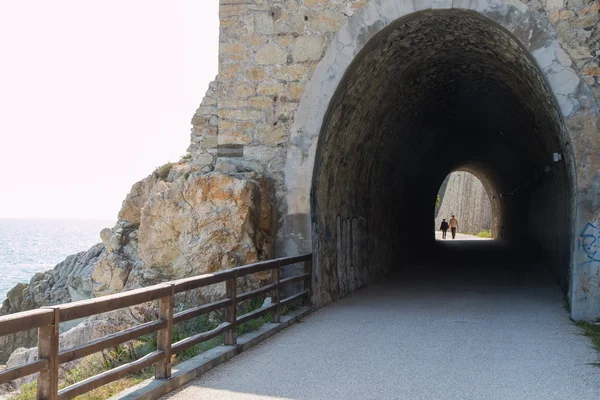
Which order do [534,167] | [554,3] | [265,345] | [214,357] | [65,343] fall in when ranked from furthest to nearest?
[534,167] → [554,3] → [65,343] → [265,345] → [214,357]

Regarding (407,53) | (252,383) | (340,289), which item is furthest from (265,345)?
(407,53)

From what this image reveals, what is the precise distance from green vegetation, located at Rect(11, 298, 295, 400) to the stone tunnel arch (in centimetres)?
193

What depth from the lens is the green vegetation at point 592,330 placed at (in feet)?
23.1

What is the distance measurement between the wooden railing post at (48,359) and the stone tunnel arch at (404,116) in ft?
17.8

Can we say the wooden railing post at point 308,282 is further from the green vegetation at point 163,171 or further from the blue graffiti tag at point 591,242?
the blue graffiti tag at point 591,242

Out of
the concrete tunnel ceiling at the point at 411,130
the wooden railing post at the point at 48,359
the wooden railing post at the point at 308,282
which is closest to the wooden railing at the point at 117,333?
the wooden railing post at the point at 48,359

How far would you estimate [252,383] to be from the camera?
213 inches

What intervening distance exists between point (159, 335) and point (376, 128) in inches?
285

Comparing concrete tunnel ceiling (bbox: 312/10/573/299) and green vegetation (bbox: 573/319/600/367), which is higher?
concrete tunnel ceiling (bbox: 312/10/573/299)

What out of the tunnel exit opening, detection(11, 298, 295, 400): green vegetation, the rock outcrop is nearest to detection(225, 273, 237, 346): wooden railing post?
detection(11, 298, 295, 400): green vegetation

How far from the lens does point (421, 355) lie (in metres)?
6.57

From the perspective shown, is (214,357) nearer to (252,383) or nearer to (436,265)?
(252,383)

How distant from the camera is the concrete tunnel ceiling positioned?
30.6 feet

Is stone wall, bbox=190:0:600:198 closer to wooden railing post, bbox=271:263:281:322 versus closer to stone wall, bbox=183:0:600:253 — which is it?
stone wall, bbox=183:0:600:253
